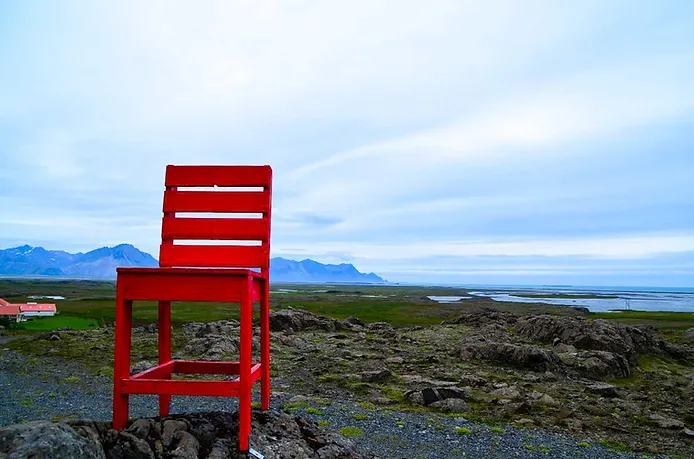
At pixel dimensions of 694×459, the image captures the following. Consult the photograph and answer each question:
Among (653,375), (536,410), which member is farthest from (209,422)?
(653,375)

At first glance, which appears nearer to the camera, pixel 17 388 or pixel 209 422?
pixel 209 422

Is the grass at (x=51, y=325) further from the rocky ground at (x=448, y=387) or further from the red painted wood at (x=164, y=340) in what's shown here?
the red painted wood at (x=164, y=340)

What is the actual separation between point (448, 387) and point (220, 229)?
32.3ft

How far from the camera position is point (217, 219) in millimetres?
5730

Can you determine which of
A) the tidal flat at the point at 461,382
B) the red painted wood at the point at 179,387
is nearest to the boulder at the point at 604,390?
the tidal flat at the point at 461,382

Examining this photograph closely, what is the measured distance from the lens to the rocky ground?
993 centimetres

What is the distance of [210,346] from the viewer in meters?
19.4

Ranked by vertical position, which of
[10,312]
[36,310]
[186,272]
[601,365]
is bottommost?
[36,310]

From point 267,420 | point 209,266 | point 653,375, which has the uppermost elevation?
point 209,266

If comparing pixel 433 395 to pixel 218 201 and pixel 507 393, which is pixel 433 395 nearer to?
pixel 507 393

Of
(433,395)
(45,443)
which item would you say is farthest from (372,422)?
(45,443)

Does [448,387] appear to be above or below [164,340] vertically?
below

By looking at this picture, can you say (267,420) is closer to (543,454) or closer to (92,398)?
(543,454)

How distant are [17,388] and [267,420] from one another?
10.7m
